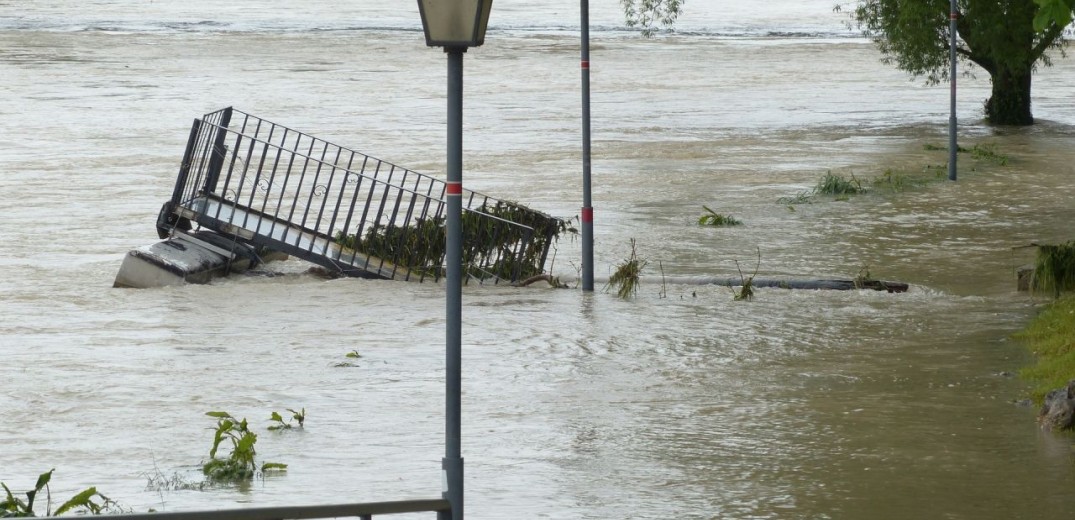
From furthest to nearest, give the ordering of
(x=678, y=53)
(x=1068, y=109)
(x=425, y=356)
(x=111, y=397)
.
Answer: (x=678, y=53) < (x=1068, y=109) < (x=425, y=356) < (x=111, y=397)

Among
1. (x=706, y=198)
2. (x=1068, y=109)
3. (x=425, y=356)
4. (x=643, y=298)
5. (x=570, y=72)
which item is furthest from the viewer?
(x=570, y=72)

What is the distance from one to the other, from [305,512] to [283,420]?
516cm

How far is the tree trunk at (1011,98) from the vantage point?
33.7 metres

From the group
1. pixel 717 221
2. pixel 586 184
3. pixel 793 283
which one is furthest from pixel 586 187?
pixel 717 221

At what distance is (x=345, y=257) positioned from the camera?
53.8 ft

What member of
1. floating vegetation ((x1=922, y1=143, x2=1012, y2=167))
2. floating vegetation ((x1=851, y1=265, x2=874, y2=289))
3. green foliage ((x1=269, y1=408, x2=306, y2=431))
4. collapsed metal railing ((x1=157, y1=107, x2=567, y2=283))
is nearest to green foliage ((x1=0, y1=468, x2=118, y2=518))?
green foliage ((x1=269, y1=408, x2=306, y2=431))

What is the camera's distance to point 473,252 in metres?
16.1

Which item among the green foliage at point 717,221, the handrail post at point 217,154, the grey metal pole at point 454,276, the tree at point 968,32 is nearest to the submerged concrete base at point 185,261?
the handrail post at point 217,154

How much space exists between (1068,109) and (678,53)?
21556 millimetres

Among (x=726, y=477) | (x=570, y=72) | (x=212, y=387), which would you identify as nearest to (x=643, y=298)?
(x=212, y=387)

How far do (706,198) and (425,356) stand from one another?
11.3 meters

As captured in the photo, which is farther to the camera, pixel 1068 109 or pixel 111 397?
pixel 1068 109

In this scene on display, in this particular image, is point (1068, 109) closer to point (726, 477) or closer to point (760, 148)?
point (760, 148)

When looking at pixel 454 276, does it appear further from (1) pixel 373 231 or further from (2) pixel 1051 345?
(1) pixel 373 231
